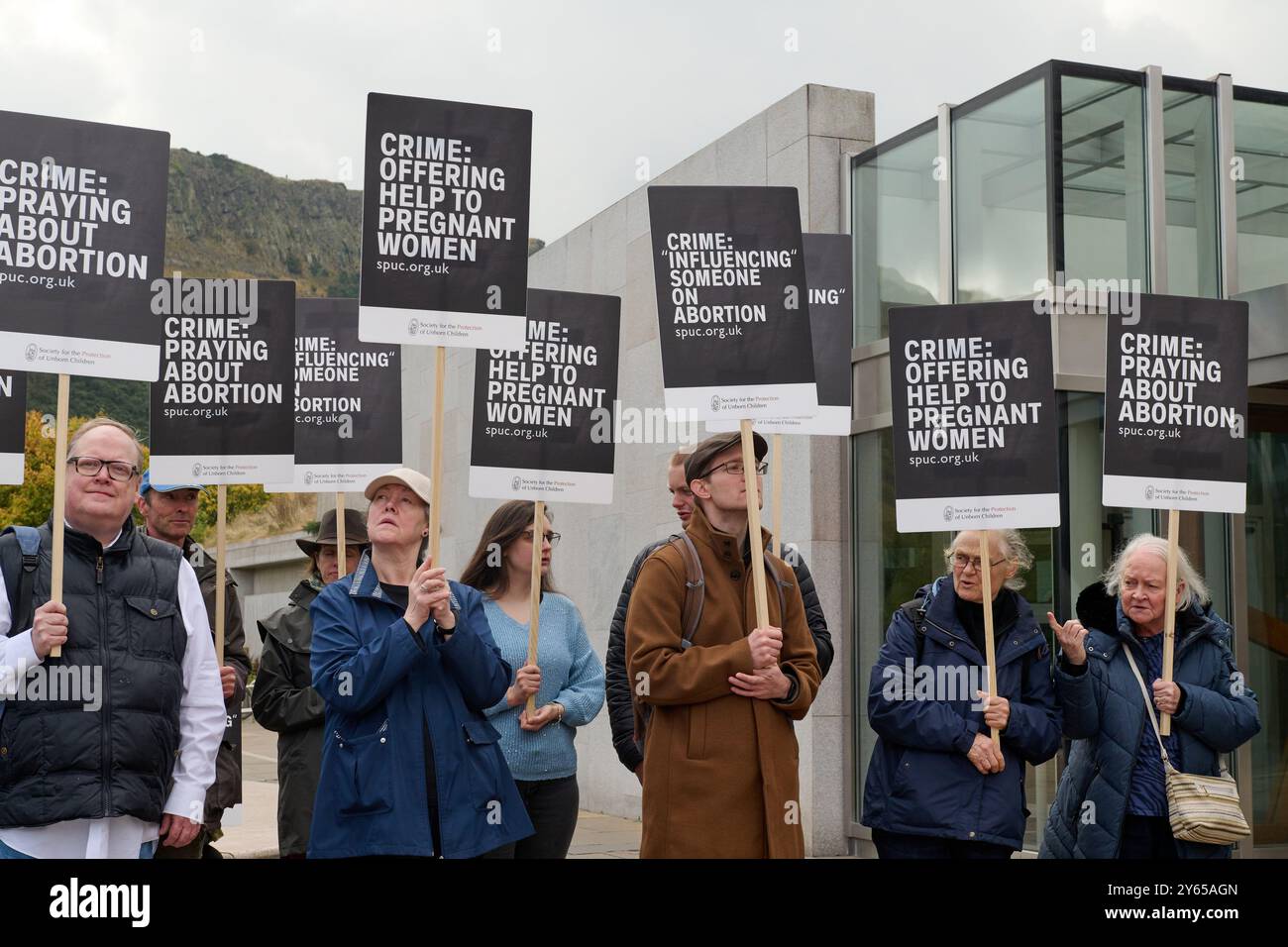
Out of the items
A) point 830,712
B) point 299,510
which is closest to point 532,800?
point 830,712

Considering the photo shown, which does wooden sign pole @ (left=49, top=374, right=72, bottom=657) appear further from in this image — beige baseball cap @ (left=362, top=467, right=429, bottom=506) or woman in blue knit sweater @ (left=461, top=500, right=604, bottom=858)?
woman in blue knit sweater @ (left=461, top=500, right=604, bottom=858)

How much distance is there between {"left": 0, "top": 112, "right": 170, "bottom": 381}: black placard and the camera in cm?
488

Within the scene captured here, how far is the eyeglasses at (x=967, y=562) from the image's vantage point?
566 centimetres

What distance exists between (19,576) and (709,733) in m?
2.25

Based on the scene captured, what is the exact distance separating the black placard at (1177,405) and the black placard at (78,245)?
3.82m

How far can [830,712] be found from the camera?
11.3 meters

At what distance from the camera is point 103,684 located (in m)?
4.46

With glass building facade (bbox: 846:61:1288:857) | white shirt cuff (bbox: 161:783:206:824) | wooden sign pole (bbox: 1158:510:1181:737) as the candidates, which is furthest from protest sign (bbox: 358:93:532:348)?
glass building facade (bbox: 846:61:1288:857)

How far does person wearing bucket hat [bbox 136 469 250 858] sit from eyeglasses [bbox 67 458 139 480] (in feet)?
5.04
